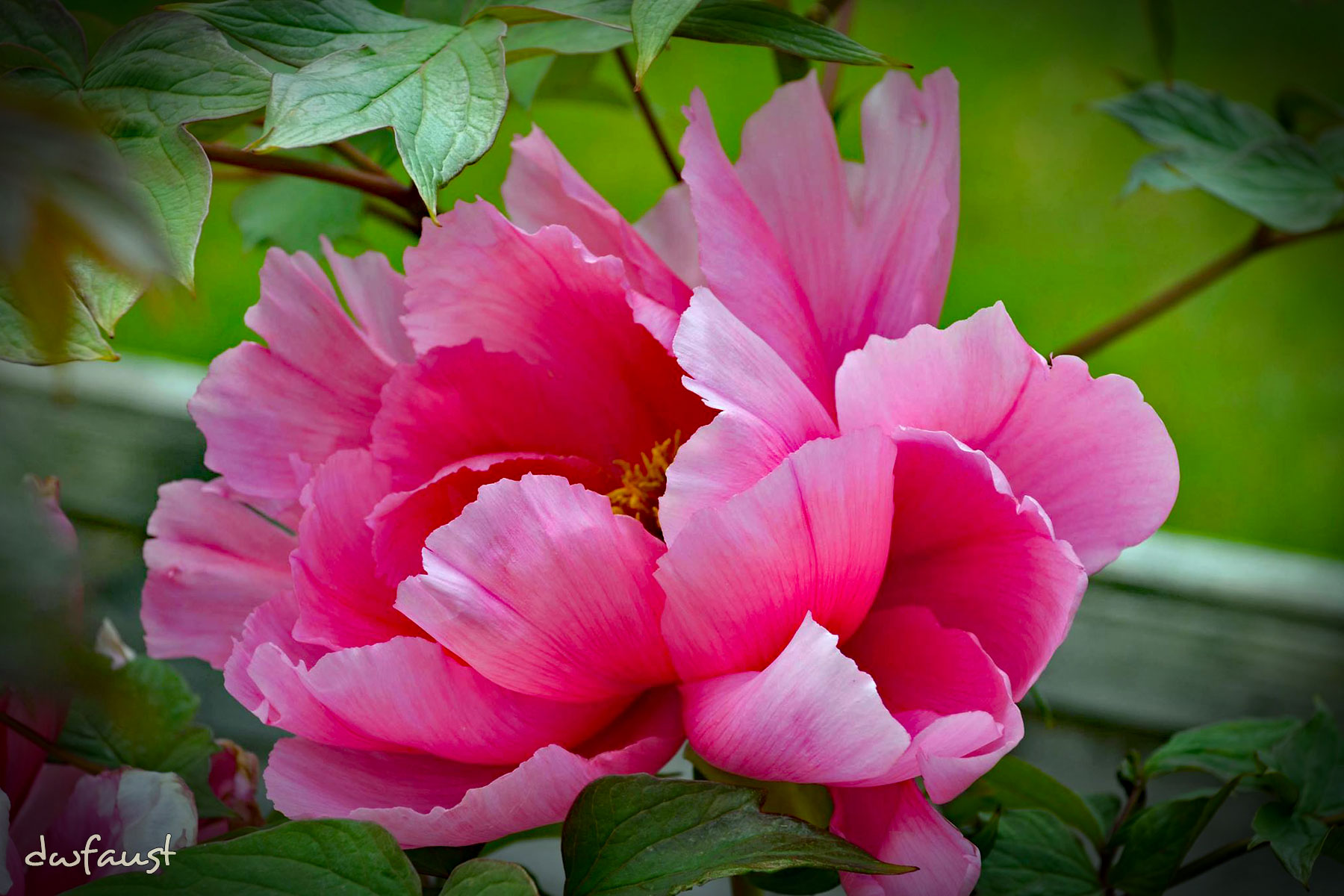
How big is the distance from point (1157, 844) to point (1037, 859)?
1.0 inches

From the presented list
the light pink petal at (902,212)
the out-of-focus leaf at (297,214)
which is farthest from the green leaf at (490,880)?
the out-of-focus leaf at (297,214)

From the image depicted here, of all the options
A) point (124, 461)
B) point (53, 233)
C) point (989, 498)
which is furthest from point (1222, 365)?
point (53, 233)

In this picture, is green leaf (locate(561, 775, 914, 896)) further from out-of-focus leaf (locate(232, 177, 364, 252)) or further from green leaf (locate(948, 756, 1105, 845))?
out-of-focus leaf (locate(232, 177, 364, 252))

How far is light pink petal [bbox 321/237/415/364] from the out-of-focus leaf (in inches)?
4.8

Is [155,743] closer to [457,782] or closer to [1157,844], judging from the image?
[457,782]

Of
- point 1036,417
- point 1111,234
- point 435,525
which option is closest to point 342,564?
point 435,525

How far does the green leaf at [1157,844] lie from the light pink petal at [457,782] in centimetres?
13

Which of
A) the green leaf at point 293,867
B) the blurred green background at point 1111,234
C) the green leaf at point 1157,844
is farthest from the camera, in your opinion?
the blurred green background at point 1111,234

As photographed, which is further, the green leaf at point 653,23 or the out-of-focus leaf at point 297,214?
the out-of-focus leaf at point 297,214

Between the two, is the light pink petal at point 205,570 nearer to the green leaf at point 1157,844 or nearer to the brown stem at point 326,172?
the brown stem at point 326,172

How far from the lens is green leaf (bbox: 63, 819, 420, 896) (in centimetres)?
17

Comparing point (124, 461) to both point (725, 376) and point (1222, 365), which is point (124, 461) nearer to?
point (725, 376)

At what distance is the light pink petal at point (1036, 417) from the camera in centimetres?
19

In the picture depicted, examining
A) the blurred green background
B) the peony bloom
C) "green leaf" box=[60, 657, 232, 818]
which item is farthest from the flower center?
the blurred green background
